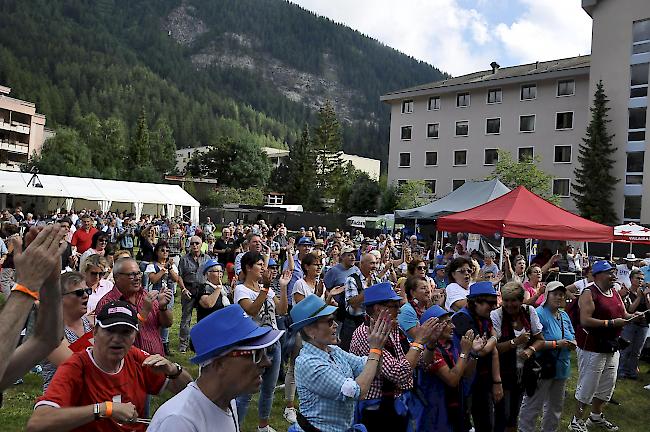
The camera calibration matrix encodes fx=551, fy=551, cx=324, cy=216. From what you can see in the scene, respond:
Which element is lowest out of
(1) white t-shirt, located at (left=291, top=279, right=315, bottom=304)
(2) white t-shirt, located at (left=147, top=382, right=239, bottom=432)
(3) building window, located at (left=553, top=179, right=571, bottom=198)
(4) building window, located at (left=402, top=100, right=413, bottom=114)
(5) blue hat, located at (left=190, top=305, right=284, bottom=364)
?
(1) white t-shirt, located at (left=291, top=279, right=315, bottom=304)

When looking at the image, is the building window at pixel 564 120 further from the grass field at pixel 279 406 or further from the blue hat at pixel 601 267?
the blue hat at pixel 601 267

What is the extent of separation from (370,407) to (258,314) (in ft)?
6.59

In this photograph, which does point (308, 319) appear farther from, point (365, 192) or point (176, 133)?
point (176, 133)

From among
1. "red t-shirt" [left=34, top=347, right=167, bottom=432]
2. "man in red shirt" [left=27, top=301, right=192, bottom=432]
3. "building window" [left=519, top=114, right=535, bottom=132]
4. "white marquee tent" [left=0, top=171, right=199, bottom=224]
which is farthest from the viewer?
"building window" [left=519, top=114, right=535, bottom=132]

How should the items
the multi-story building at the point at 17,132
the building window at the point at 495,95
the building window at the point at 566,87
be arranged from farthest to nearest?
the multi-story building at the point at 17,132 → the building window at the point at 495,95 → the building window at the point at 566,87

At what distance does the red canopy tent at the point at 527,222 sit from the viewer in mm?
10305

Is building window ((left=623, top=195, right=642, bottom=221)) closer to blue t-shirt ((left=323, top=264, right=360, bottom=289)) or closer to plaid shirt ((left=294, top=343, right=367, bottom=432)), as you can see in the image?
blue t-shirt ((left=323, top=264, right=360, bottom=289))

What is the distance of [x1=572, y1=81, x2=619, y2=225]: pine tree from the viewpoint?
39875 millimetres

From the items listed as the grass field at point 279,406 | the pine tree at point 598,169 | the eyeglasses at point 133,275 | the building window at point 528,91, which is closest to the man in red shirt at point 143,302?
the eyeglasses at point 133,275

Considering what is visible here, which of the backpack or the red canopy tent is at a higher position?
the red canopy tent

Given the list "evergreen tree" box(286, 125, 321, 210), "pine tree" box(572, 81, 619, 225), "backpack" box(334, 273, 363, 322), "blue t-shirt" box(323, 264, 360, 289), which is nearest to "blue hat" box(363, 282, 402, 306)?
"backpack" box(334, 273, 363, 322)

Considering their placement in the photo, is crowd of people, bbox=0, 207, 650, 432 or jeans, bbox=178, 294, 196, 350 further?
jeans, bbox=178, 294, 196, 350

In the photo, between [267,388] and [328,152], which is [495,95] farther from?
[267,388]

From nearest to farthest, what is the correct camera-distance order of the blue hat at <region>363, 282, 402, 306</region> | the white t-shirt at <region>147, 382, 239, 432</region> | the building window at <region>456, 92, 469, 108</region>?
the white t-shirt at <region>147, 382, 239, 432</region> < the blue hat at <region>363, 282, 402, 306</region> < the building window at <region>456, 92, 469, 108</region>
